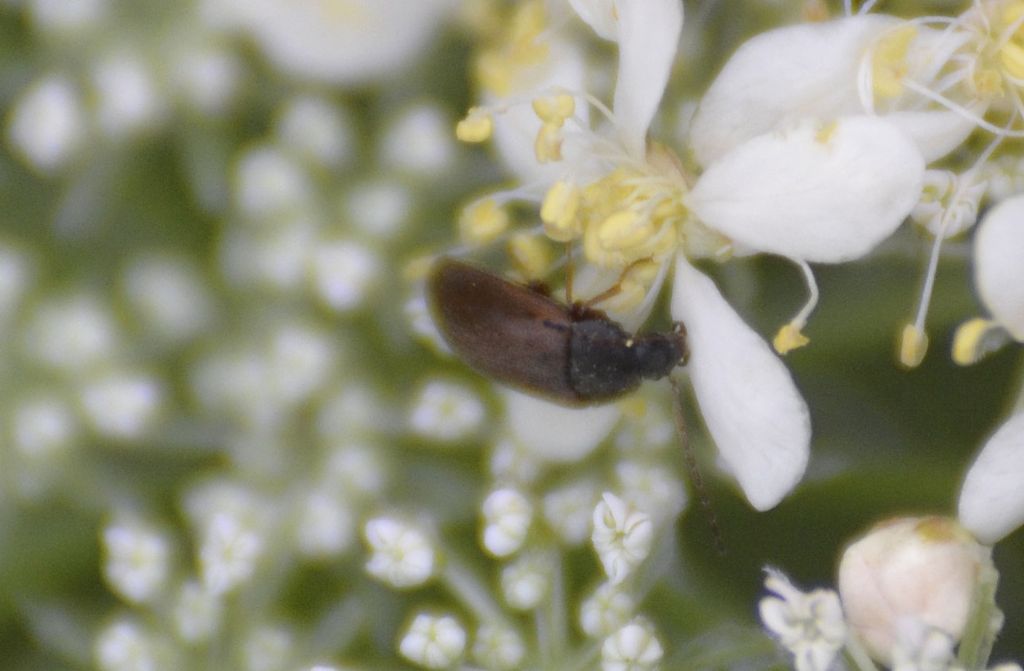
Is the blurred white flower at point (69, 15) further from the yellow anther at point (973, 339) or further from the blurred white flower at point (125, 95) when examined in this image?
the yellow anther at point (973, 339)

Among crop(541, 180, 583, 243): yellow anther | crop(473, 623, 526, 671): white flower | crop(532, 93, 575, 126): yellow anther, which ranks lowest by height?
crop(473, 623, 526, 671): white flower

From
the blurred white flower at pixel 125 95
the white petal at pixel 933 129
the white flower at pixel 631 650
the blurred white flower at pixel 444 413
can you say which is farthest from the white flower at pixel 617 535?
the blurred white flower at pixel 125 95

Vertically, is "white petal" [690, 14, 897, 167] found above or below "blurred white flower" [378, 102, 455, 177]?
above

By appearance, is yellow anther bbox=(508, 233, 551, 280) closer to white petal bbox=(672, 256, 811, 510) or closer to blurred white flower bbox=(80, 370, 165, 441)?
white petal bbox=(672, 256, 811, 510)

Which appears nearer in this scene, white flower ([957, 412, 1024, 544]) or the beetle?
white flower ([957, 412, 1024, 544])


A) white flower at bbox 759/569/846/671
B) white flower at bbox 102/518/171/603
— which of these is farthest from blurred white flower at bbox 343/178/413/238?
white flower at bbox 759/569/846/671

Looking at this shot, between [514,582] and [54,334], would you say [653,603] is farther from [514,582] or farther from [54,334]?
[54,334]

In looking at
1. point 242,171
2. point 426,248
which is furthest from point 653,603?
point 242,171
